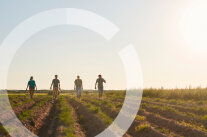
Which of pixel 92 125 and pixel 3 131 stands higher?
pixel 92 125

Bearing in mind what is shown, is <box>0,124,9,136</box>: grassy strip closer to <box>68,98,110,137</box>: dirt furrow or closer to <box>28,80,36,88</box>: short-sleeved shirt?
<box>68,98,110,137</box>: dirt furrow

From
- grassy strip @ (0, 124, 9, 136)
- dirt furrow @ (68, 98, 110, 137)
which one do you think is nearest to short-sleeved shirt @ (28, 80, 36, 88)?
dirt furrow @ (68, 98, 110, 137)

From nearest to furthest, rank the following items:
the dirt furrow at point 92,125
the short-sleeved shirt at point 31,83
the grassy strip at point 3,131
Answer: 1. the grassy strip at point 3,131
2. the dirt furrow at point 92,125
3. the short-sleeved shirt at point 31,83

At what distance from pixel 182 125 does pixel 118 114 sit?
4648mm

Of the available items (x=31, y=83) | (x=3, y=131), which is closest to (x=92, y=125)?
(x=3, y=131)

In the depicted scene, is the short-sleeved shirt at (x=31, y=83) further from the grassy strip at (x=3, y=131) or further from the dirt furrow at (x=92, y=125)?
the grassy strip at (x=3, y=131)

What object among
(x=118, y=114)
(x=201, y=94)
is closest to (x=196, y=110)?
(x=118, y=114)

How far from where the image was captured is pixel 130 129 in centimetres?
1276

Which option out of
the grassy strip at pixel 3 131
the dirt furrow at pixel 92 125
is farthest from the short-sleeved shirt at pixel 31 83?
the grassy strip at pixel 3 131

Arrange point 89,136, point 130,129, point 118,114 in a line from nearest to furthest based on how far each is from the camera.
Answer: point 89,136, point 130,129, point 118,114

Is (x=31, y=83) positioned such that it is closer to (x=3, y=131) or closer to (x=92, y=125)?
(x=92, y=125)

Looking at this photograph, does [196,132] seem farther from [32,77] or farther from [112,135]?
[32,77]

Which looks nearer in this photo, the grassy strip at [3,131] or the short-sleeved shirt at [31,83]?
the grassy strip at [3,131]

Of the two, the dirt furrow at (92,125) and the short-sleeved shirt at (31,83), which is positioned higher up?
the short-sleeved shirt at (31,83)
